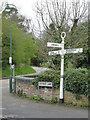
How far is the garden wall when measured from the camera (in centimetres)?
744

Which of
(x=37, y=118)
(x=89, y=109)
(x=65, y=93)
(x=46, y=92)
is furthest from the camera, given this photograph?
(x=46, y=92)

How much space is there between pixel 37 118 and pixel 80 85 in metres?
2.35

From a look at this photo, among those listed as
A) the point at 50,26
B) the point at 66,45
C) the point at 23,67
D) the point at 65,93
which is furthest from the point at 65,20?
the point at 23,67

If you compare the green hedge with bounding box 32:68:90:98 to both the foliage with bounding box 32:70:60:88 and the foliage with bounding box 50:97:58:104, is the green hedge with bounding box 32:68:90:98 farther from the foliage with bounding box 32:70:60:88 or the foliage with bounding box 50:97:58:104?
the foliage with bounding box 50:97:58:104

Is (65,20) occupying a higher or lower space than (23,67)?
higher

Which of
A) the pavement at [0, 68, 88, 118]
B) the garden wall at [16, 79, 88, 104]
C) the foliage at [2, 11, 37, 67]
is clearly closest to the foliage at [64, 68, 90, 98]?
the garden wall at [16, 79, 88, 104]

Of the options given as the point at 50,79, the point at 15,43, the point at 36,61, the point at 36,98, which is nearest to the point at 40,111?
the point at 36,98

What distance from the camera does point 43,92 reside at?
332 inches

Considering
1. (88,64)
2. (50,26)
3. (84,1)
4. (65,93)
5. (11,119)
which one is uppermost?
(84,1)

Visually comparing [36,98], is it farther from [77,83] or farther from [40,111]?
→ [77,83]

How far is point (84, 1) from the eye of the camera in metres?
11.9

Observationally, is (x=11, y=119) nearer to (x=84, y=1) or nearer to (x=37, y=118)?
(x=37, y=118)

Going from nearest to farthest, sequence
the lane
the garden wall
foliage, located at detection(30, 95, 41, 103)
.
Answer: the lane → the garden wall → foliage, located at detection(30, 95, 41, 103)

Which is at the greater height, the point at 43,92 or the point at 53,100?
the point at 43,92
